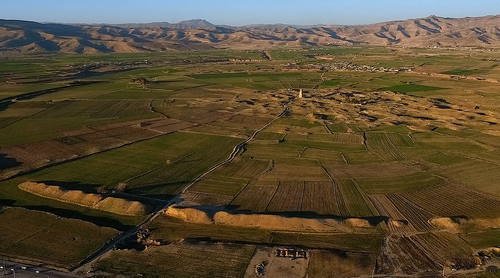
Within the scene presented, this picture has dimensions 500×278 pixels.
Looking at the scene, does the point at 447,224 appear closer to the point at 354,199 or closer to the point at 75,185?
the point at 354,199

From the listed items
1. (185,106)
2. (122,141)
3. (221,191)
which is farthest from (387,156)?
(185,106)

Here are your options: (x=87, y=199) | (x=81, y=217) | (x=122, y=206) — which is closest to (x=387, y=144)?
(x=122, y=206)

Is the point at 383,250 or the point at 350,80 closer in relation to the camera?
the point at 383,250

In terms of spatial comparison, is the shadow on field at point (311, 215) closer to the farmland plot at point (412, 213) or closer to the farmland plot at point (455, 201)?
the farmland plot at point (412, 213)

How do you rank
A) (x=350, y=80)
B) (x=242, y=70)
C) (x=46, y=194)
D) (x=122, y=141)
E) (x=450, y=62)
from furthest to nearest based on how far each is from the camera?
(x=450, y=62)
(x=242, y=70)
(x=350, y=80)
(x=122, y=141)
(x=46, y=194)

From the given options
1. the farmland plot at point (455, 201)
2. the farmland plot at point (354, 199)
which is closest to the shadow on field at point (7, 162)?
the farmland plot at point (354, 199)

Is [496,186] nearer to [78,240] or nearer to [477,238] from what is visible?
[477,238]

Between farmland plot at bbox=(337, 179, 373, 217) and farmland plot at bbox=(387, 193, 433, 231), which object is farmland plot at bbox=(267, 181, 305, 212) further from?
farmland plot at bbox=(387, 193, 433, 231)
